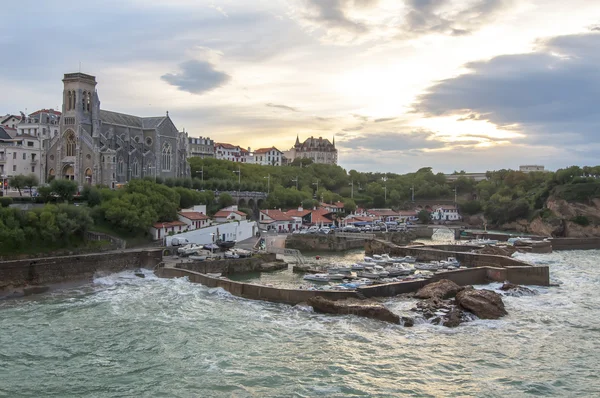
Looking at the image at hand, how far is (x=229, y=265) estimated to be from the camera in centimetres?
4228

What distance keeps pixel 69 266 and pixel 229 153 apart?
4423 inches

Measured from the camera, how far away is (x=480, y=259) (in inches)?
1841

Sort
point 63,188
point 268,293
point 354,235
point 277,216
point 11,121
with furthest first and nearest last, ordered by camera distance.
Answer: point 11,121 < point 277,216 < point 354,235 < point 63,188 < point 268,293

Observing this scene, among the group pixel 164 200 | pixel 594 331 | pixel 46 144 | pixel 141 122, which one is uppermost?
pixel 141 122

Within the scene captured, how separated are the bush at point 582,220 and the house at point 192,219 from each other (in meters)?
60.6

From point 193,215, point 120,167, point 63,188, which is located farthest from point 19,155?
point 193,215

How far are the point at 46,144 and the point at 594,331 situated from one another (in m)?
66.6

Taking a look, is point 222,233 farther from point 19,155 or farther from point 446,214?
point 446,214

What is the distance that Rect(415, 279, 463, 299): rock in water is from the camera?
1267 inches

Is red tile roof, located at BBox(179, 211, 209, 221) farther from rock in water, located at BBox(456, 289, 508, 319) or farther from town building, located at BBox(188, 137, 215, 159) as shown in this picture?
town building, located at BBox(188, 137, 215, 159)

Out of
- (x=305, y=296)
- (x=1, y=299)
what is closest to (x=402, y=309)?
(x=305, y=296)

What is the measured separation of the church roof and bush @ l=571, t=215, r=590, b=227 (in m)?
67.7

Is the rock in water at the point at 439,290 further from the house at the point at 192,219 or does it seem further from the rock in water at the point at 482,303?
the house at the point at 192,219

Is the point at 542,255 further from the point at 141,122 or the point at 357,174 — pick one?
the point at 357,174
